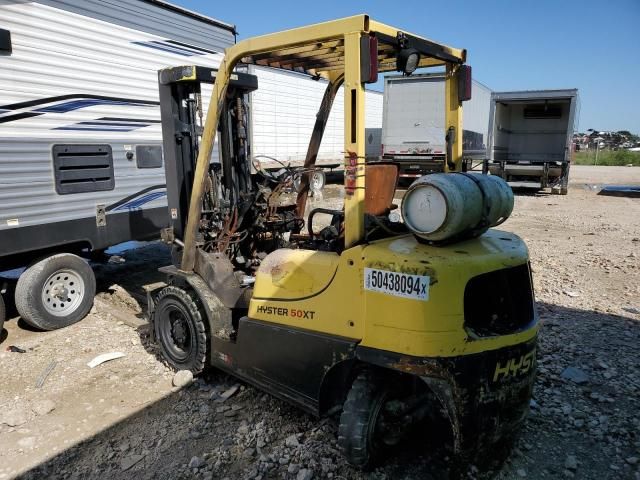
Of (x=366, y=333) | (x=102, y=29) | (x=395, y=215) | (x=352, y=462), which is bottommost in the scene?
(x=352, y=462)

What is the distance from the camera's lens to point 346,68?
258 centimetres

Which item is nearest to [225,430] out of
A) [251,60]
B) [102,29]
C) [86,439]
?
[86,439]

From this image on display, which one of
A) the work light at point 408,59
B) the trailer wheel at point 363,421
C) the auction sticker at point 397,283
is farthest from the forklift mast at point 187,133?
the trailer wheel at point 363,421

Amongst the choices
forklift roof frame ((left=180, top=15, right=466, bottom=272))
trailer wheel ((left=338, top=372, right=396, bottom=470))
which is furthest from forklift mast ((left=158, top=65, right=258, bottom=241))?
trailer wheel ((left=338, top=372, right=396, bottom=470))

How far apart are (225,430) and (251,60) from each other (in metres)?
2.66

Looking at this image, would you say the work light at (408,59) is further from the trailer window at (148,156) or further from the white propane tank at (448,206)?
the trailer window at (148,156)

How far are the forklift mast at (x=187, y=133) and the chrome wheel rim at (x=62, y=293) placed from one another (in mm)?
Result: 1799

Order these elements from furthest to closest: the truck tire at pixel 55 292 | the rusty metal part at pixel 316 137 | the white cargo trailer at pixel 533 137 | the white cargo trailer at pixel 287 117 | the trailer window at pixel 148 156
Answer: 1. the white cargo trailer at pixel 533 137
2. the white cargo trailer at pixel 287 117
3. the trailer window at pixel 148 156
4. the truck tire at pixel 55 292
5. the rusty metal part at pixel 316 137

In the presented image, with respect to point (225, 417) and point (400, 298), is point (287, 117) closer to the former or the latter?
point (225, 417)

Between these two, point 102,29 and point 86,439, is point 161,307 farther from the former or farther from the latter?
point 102,29

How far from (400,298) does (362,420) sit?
732 millimetres

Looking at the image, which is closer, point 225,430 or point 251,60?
point 225,430

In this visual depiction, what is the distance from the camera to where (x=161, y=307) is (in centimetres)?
417

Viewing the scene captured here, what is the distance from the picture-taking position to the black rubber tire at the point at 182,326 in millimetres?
3799
